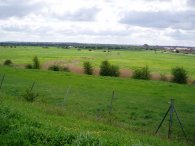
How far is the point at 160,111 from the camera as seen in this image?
3325 centimetres

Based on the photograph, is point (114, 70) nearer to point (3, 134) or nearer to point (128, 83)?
point (128, 83)

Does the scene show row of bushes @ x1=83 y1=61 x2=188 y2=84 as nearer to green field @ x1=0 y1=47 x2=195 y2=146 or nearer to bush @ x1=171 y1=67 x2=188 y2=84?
bush @ x1=171 y1=67 x2=188 y2=84

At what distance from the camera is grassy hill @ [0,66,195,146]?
1252cm

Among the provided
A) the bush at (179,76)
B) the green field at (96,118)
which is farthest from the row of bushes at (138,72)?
the green field at (96,118)

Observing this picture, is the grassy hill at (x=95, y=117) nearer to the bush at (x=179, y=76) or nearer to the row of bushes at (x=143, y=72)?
the bush at (x=179, y=76)

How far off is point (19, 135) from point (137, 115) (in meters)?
18.8

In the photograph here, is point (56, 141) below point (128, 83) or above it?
above

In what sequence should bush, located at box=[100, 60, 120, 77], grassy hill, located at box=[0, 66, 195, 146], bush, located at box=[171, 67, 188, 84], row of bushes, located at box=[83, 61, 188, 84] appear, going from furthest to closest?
bush, located at box=[100, 60, 120, 77], row of bushes, located at box=[83, 61, 188, 84], bush, located at box=[171, 67, 188, 84], grassy hill, located at box=[0, 66, 195, 146]

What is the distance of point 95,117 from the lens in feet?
75.9

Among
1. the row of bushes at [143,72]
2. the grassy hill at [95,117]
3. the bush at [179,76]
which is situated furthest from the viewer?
the row of bushes at [143,72]

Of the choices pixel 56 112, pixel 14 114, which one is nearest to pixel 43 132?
pixel 14 114

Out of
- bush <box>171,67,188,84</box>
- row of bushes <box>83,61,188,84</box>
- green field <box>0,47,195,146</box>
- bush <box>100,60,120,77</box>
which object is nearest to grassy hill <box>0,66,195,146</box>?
green field <box>0,47,195,146</box>

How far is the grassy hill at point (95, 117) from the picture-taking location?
41.1 feet

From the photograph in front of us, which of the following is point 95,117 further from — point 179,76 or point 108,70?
point 108,70
